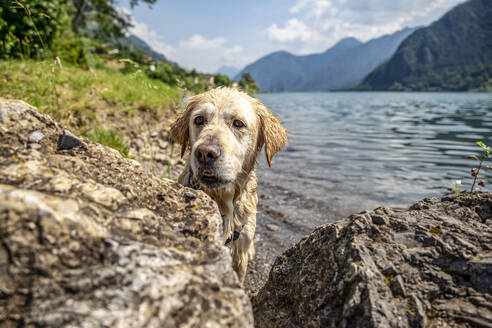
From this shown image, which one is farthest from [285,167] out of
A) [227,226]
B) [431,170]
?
[227,226]

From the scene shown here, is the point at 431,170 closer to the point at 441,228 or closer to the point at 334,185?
the point at 334,185

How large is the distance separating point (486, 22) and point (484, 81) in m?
121

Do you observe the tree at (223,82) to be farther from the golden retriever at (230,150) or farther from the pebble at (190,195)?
the pebble at (190,195)

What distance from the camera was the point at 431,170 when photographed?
28.9 ft

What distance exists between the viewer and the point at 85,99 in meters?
7.84

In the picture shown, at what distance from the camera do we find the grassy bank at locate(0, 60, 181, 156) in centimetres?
583

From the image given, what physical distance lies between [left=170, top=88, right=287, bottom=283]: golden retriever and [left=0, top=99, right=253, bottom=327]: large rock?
1371 millimetres

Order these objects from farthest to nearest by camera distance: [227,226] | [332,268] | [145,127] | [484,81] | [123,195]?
1. [484,81]
2. [145,127]
3. [227,226]
4. [332,268]
5. [123,195]

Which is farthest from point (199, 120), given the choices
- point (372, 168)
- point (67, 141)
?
point (372, 168)

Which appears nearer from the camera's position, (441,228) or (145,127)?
(441,228)

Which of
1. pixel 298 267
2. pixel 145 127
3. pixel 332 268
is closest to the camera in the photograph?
pixel 332 268

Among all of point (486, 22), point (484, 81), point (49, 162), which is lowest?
point (49, 162)

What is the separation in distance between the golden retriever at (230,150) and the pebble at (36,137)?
1.46 meters

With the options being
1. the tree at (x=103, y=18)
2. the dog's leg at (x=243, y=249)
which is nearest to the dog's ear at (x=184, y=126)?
the dog's leg at (x=243, y=249)
